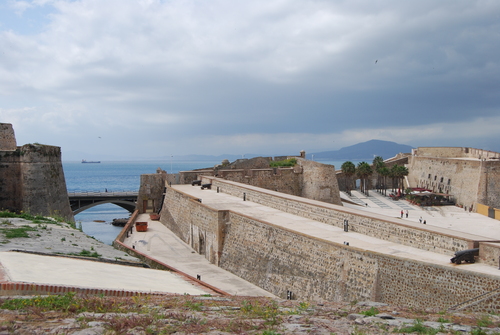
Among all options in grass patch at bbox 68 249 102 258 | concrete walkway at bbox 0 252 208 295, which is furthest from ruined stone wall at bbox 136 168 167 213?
concrete walkway at bbox 0 252 208 295

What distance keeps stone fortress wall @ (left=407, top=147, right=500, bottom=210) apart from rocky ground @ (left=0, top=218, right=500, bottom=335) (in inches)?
1212

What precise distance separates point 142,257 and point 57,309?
13.9m

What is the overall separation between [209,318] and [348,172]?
3853 cm

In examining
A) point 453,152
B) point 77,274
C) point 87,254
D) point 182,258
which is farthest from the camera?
point 453,152

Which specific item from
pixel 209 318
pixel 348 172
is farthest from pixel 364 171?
pixel 209 318

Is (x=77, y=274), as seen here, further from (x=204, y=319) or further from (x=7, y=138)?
(x=7, y=138)

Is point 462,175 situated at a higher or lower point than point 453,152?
lower

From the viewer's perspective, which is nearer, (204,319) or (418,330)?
(418,330)

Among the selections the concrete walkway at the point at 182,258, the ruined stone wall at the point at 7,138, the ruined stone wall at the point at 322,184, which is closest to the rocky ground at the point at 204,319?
the concrete walkway at the point at 182,258

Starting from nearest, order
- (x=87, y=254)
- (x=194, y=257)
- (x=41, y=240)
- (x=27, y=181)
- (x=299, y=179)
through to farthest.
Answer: (x=87, y=254), (x=41, y=240), (x=194, y=257), (x=27, y=181), (x=299, y=179)

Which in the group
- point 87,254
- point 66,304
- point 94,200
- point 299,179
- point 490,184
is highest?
point 299,179

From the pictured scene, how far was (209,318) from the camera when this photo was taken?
6684 millimetres

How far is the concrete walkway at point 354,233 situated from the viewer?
12375 millimetres

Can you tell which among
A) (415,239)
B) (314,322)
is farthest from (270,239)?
(314,322)
